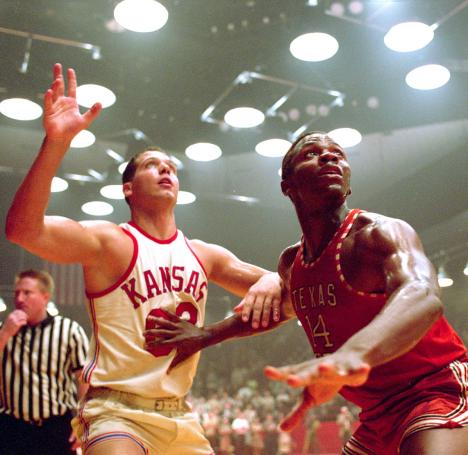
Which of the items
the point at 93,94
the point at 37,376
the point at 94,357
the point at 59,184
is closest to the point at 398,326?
the point at 94,357

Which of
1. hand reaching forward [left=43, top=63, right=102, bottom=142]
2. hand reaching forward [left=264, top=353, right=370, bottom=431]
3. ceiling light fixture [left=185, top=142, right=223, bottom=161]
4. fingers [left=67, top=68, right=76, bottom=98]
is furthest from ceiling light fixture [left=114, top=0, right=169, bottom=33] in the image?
hand reaching forward [left=264, top=353, right=370, bottom=431]

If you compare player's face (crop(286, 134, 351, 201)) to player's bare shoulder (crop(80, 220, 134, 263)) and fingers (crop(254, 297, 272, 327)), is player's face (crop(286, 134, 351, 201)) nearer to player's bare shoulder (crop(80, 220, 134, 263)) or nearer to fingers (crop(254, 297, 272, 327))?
fingers (crop(254, 297, 272, 327))

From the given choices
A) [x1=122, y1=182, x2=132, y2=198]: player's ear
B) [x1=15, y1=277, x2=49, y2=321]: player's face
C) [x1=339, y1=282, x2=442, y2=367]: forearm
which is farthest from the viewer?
[x1=15, y1=277, x2=49, y2=321]: player's face

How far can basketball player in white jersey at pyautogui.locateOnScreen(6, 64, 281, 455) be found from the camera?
7.27ft

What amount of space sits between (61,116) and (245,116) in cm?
437

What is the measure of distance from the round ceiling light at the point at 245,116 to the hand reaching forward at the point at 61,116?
13.8 feet

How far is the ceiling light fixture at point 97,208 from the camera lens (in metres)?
8.10

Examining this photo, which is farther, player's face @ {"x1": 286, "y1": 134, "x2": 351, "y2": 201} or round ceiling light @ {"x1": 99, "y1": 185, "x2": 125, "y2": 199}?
round ceiling light @ {"x1": 99, "y1": 185, "x2": 125, "y2": 199}

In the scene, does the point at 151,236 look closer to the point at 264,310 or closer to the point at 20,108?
the point at 264,310

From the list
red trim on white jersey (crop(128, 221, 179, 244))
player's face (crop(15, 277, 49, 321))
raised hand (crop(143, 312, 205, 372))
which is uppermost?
player's face (crop(15, 277, 49, 321))

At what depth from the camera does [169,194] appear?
283cm

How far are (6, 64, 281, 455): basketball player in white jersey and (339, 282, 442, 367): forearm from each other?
38.3 inches

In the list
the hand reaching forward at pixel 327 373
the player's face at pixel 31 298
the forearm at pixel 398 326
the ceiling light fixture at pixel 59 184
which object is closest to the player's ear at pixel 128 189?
the player's face at pixel 31 298

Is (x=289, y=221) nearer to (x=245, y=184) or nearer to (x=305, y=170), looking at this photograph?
(x=245, y=184)
